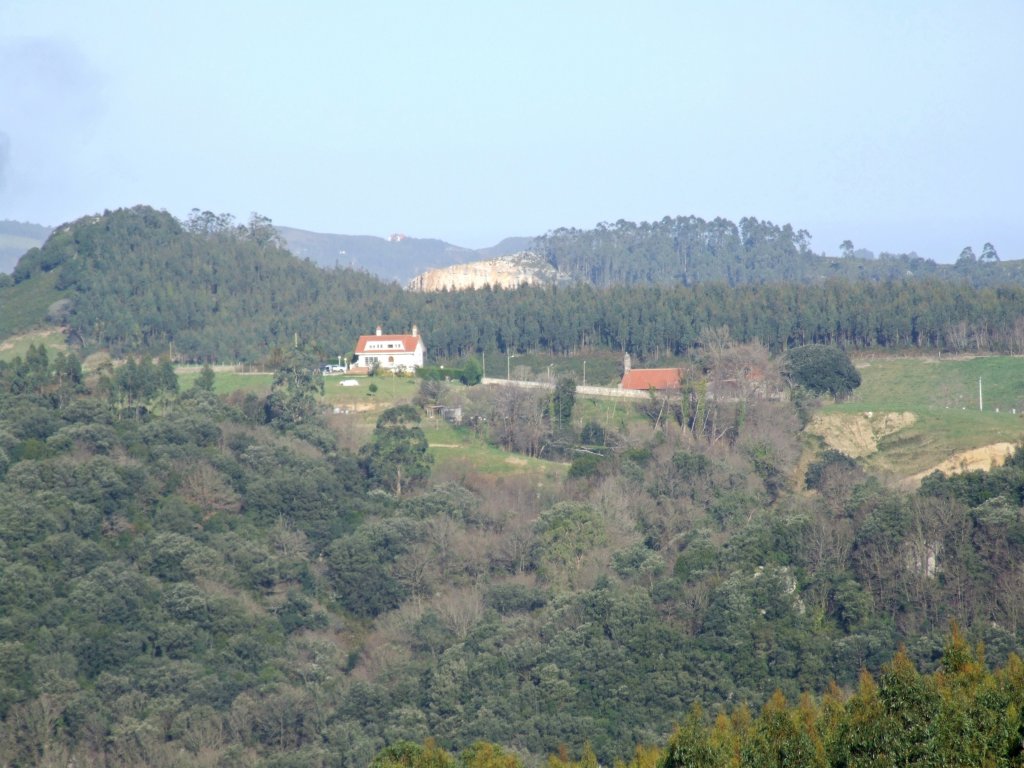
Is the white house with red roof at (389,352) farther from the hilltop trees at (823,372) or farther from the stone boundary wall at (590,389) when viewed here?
the hilltop trees at (823,372)

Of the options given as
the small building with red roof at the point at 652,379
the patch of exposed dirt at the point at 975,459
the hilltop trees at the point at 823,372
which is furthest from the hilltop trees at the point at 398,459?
the patch of exposed dirt at the point at 975,459

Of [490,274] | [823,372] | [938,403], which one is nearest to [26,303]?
[823,372]

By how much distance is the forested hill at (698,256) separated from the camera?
140 meters

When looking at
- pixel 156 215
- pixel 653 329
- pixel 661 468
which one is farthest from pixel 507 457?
pixel 156 215

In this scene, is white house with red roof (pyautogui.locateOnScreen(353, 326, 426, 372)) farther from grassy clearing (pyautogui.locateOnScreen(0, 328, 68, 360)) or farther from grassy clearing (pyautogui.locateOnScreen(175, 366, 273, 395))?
grassy clearing (pyautogui.locateOnScreen(0, 328, 68, 360))

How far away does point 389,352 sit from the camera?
Result: 2968 inches

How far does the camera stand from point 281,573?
50.4 m

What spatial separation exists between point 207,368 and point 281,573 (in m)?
20.1

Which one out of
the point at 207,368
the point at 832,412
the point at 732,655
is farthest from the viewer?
the point at 207,368

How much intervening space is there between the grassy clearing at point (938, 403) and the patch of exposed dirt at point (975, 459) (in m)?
0.31

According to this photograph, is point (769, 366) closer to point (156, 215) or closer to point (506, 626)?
point (506, 626)

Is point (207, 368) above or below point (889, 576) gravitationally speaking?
above

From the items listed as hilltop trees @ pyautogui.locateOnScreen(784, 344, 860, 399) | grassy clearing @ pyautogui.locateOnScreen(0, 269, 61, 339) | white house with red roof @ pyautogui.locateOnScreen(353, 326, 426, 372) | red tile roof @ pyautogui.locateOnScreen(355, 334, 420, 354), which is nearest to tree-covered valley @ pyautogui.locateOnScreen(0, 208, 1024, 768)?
hilltop trees @ pyautogui.locateOnScreen(784, 344, 860, 399)

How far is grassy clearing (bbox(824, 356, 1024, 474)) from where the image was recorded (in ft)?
194
